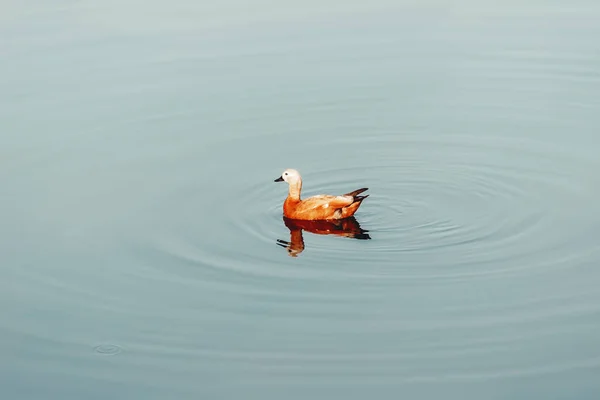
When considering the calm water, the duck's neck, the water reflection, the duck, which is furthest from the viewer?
the duck's neck

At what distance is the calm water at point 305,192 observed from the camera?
11.8 m

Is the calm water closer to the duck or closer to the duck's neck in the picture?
the duck

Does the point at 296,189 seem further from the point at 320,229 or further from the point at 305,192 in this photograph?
the point at 305,192

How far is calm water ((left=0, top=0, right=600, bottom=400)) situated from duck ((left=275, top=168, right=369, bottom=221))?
0.88ft

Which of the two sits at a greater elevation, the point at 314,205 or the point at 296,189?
the point at 296,189

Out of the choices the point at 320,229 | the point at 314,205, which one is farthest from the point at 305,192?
the point at 320,229

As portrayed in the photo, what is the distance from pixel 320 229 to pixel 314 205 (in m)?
0.36

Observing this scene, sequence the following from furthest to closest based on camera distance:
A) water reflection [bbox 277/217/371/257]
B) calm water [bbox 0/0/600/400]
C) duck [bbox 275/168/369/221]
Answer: duck [bbox 275/168/369/221] → water reflection [bbox 277/217/371/257] → calm water [bbox 0/0/600/400]

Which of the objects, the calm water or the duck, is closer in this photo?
the calm water

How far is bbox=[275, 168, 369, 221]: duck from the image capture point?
16031 millimetres

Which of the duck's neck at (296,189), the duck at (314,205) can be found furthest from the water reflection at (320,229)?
the duck's neck at (296,189)

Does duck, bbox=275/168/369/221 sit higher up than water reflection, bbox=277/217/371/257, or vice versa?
duck, bbox=275/168/369/221

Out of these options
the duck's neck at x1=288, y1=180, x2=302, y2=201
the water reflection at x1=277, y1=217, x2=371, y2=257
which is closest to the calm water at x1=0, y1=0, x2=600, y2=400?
the water reflection at x1=277, y1=217, x2=371, y2=257

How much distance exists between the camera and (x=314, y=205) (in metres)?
16.2
